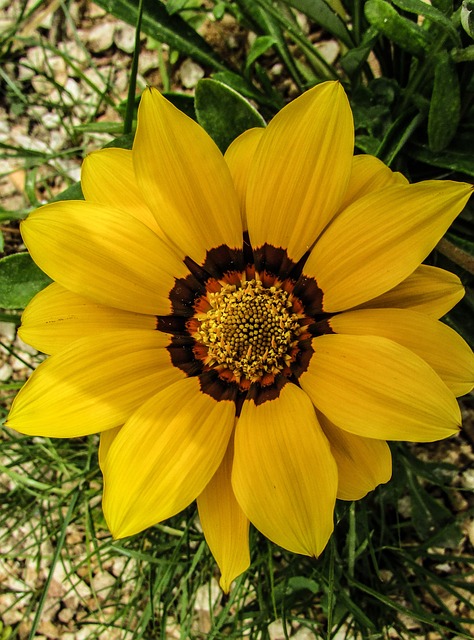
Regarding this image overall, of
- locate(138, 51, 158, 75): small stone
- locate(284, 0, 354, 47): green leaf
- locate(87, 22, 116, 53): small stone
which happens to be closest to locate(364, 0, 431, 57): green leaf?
locate(284, 0, 354, 47): green leaf

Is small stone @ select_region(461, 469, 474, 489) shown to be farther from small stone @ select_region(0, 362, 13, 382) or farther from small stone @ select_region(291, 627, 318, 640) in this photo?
small stone @ select_region(0, 362, 13, 382)

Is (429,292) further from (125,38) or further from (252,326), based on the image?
(125,38)

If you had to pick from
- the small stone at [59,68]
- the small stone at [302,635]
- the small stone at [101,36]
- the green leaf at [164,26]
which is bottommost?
the small stone at [302,635]

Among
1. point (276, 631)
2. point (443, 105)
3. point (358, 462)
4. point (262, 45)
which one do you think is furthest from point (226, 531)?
point (262, 45)

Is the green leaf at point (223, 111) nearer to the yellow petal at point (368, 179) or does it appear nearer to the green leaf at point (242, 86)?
the green leaf at point (242, 86)

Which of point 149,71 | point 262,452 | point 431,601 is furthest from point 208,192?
point 431,601

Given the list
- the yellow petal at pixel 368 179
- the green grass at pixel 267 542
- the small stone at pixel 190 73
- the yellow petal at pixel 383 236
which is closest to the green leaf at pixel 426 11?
the green grass at pixel 267 542
